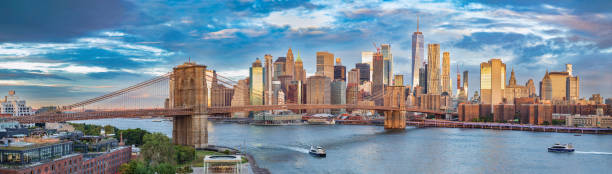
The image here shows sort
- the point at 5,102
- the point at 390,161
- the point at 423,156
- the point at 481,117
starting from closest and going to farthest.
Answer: the point at 390,161 → the point at 423,156 → the point at 5,102 → the point at 481,117

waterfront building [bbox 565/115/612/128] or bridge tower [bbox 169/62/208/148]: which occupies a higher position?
bridge tower [bbox 169/62/208/148]

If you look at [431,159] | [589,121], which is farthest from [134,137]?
[589,121]

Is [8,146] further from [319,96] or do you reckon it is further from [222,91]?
[319,96]

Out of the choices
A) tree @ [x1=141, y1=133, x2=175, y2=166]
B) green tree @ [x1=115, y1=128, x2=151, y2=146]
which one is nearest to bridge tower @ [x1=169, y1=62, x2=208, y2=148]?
green tree @ [x1=115, y1=128, x2=151, y2=146]

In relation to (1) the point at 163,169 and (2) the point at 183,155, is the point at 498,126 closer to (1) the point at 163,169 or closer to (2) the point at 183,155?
(2) the point at 183,155

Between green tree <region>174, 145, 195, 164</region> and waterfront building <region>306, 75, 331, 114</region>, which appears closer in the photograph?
green tree <region>174, 145, 195, 164</region>

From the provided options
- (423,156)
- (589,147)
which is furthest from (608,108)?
(423,156)

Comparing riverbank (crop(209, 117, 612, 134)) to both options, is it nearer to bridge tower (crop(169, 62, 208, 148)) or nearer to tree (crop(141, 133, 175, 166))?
bridge tower (crop(169, 62, 208, 148))

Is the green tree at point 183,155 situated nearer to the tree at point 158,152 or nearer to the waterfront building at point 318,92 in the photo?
the tree at point 158,152

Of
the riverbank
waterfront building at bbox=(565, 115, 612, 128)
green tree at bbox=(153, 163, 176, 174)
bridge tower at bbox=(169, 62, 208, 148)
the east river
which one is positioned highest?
bridge tower at bbox=(169, 62, 208, 148)
